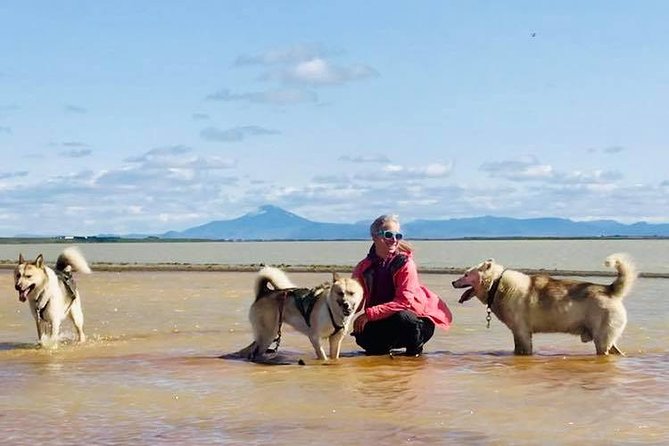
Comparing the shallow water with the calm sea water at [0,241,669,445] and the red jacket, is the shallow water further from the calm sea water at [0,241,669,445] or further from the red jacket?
the red jacket

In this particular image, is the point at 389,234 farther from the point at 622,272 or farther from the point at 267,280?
the point at 622,272

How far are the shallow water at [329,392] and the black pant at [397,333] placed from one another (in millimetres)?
247

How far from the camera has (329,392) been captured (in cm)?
787

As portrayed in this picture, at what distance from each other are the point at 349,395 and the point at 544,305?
3.75 meters

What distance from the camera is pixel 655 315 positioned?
1547 centimetres

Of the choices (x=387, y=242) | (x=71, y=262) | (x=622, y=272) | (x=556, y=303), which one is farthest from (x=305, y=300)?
(x=71, y=262)

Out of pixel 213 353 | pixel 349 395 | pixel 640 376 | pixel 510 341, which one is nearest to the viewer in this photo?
pixel 349 395

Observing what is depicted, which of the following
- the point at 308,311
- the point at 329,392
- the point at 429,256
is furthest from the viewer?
the point at 429,256

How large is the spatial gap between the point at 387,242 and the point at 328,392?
8.46ft

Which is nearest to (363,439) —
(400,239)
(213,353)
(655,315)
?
(400,239)

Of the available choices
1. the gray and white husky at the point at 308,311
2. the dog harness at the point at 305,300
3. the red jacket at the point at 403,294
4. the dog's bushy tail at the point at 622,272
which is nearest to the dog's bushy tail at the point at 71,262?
the gray and white husky at the point at 308,311

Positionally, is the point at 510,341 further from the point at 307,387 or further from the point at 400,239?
the point at 307,387

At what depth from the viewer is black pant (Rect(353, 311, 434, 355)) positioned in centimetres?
1006

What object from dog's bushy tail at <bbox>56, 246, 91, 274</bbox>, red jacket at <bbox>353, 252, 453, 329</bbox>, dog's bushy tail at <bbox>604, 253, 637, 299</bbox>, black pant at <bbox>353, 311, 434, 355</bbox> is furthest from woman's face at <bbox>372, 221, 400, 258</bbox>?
dog's bushy tail at <bbox>56, 246, 91, 274</bbox>
